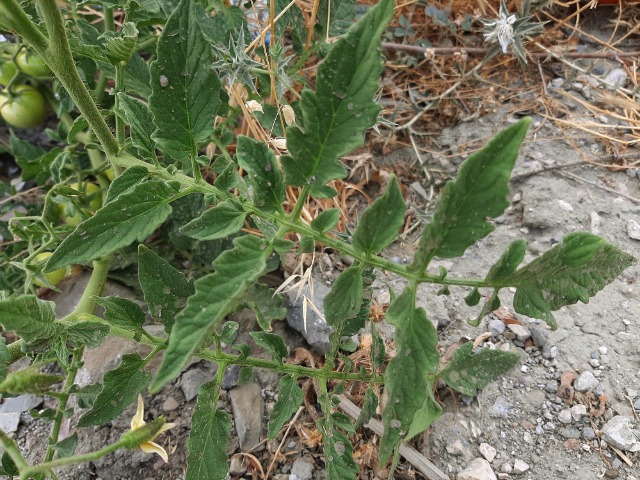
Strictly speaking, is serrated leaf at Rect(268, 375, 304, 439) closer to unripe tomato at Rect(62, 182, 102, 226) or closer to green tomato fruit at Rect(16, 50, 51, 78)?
unripe tomato at Rect(62, 182, 102, 226)

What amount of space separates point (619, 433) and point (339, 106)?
3.74ft

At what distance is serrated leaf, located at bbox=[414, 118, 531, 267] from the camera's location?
2.97 ft

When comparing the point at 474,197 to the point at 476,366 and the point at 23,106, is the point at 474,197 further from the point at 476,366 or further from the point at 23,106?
the point at 23,106

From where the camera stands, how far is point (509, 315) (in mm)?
1776

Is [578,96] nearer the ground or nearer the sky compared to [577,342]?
nearer the sky

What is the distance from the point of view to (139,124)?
1.28 m

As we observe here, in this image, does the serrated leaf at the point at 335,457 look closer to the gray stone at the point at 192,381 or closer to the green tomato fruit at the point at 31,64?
the gray stone at the point at 192,381

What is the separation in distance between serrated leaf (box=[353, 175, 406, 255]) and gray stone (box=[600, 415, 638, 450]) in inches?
35.8

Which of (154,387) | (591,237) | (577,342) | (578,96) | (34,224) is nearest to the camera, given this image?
(154,387)

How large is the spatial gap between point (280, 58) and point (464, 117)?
0.98m

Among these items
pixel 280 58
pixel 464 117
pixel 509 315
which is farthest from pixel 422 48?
pixel 509 315

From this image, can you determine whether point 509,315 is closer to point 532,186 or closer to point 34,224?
point 532,186

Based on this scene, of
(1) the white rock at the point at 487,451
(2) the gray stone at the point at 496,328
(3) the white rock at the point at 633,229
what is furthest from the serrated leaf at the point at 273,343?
(3) the white rock at the point at 633,229

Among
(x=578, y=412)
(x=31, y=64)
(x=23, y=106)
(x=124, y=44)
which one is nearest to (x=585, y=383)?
(x=578, y=412)
